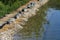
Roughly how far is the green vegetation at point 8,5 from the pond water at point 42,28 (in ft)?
7.12

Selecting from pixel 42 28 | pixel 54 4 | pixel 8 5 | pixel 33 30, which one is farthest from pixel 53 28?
pixel 54 4

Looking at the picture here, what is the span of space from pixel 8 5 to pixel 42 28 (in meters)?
5.56

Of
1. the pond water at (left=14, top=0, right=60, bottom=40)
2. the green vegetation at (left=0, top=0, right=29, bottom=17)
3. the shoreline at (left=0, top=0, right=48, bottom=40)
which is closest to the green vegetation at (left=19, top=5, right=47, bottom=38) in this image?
the pond water at (left=14, top=0, right=60, bottom=40)

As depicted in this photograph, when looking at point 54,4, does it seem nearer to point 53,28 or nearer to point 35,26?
point 35,26

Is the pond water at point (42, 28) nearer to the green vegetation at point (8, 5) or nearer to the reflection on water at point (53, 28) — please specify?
the reflection on water at point (53, 28)

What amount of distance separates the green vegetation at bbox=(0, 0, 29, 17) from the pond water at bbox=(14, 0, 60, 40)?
7.12 feet

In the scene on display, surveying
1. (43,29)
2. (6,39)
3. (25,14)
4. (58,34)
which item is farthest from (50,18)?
(6,39)

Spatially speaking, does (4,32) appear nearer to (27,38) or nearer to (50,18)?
(27,38)

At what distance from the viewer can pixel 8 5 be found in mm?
19109

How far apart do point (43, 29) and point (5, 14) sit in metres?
4.48

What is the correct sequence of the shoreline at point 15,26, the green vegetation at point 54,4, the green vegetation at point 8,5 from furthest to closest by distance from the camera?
1. the green vegetation at point 54,4
2. the green vegetation at point 8,5
3. the shoreline at point 15,26

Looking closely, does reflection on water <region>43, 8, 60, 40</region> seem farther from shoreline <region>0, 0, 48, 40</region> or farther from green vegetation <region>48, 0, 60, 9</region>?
green vegetation <region>48, 0, 60, 9</region>

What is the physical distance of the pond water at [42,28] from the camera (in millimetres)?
12719

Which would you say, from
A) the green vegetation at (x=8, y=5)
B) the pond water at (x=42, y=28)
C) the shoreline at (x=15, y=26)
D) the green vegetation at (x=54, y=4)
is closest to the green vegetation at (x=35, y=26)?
the pond water at (x=42, y=28)
